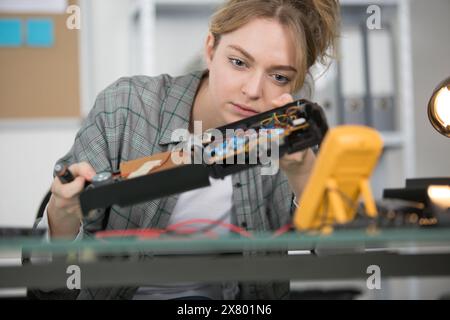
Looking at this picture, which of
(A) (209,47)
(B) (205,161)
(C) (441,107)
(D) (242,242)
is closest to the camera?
(D) (242,242)

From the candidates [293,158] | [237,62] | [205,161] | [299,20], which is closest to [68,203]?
[205,161]

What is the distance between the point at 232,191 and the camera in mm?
1398

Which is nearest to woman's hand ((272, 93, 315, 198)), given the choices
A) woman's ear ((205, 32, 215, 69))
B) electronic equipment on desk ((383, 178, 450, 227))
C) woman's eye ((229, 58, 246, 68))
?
electronic equipment on desk ((383, 178, 450, 227))

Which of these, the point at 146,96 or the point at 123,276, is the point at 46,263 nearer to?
the point at 123,276

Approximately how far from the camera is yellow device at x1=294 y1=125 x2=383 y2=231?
75 centimetres

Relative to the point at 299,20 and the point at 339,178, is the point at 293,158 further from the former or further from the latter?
the point at 299,20

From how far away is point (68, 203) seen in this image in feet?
3.20

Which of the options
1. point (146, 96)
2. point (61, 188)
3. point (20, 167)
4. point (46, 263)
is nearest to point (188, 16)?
point (20, 167)

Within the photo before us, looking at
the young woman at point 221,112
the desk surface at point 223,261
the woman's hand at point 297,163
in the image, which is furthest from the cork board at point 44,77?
the desk surface at point 223,261

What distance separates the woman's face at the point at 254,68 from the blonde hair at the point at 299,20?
2 centimetres

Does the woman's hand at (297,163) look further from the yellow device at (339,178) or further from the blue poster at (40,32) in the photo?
the blue poster at (40,32)

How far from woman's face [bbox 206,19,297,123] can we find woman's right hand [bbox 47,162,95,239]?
0.35 metres

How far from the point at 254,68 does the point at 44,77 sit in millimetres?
1720
